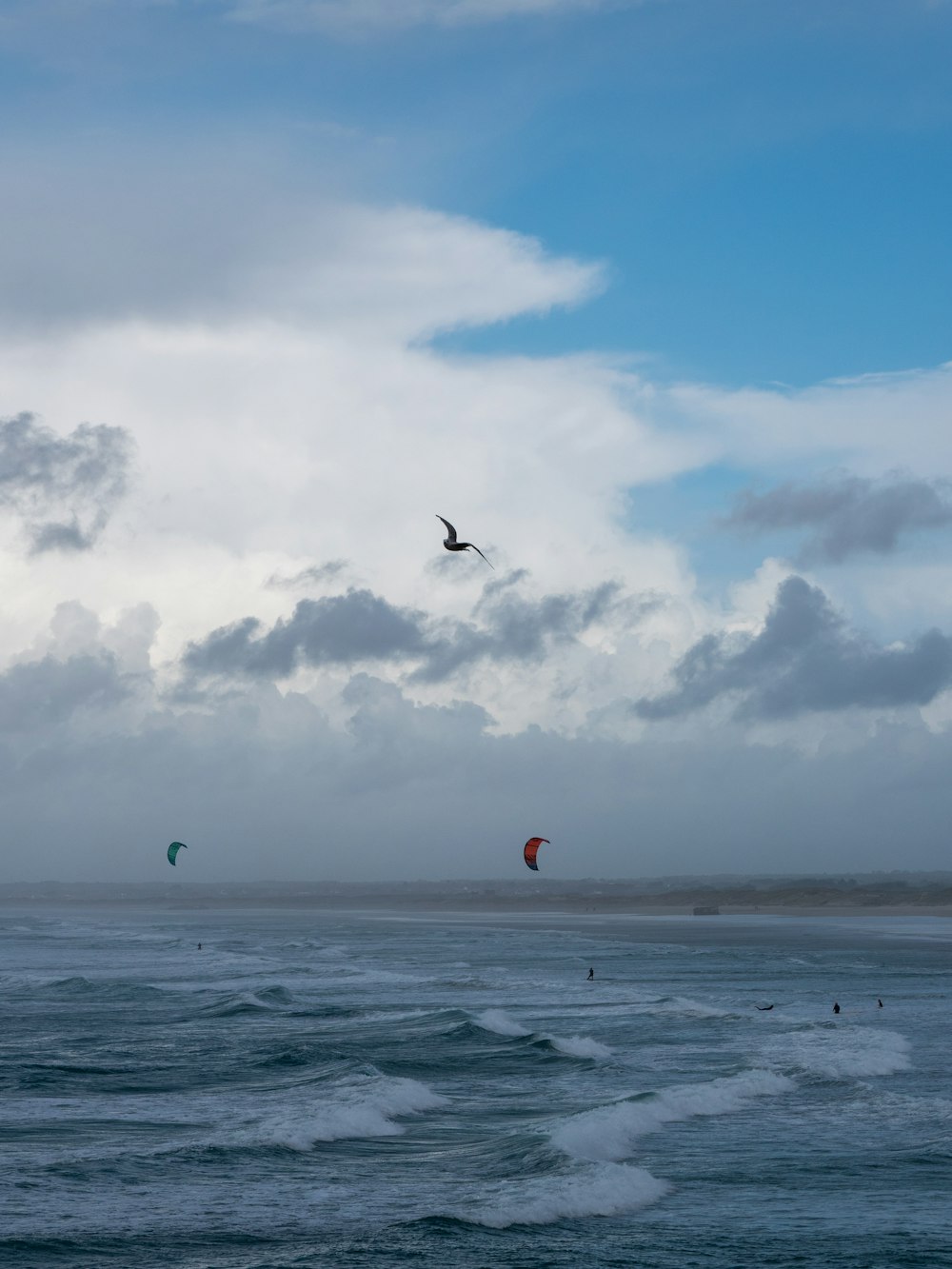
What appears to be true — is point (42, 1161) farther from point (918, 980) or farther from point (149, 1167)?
point (918, 980)

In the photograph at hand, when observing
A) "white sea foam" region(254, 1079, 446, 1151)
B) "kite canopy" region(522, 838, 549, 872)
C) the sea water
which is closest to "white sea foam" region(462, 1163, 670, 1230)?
the sea water

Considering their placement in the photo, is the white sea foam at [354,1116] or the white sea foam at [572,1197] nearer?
the white sea foam at [572,1197]

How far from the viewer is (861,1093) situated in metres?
25.2

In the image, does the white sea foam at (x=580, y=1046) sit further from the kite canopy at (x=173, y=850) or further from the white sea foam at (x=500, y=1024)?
the kite canopy at (x=173, y=850)

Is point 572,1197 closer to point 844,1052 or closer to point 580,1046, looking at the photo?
point 580,1046

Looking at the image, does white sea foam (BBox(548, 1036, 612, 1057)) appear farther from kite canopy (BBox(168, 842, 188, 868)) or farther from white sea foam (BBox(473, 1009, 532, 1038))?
kite canopy (BBox(168, 842, 188, 868))

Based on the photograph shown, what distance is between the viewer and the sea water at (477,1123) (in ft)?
52.9

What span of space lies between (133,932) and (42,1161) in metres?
79.9

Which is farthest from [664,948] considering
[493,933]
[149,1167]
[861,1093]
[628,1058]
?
[149,1167]

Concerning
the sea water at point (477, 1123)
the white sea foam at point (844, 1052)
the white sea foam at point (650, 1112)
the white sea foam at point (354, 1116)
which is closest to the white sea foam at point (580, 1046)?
the sea water at point (477, 1123)

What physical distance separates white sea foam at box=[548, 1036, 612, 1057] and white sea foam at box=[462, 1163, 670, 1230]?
11679 mm

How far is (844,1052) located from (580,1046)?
5.83 metres

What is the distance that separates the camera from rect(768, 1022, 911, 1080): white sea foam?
91.3 ft

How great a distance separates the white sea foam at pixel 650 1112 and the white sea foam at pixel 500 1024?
27.9ft
